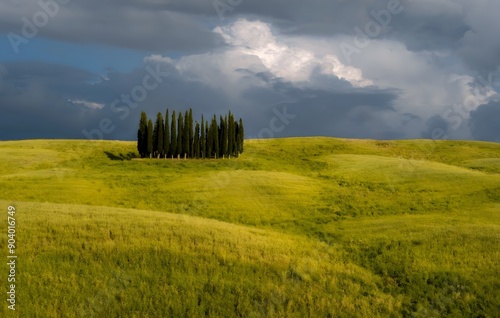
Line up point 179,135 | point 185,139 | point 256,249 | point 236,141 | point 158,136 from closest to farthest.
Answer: point 256,249 → point 158,136 → point 179,135 → point 185,139 → point 236,141

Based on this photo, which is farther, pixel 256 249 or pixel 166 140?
pixel 166 140

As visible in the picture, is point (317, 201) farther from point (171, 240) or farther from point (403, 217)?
point (171, 240)

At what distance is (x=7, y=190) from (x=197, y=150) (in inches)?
1516

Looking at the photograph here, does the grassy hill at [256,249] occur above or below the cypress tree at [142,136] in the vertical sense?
below

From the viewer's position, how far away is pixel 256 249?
85.5ft

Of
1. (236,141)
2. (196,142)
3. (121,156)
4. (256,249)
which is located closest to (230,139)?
(236,141)

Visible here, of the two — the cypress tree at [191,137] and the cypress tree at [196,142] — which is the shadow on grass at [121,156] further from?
the cypress tree at [196,142]

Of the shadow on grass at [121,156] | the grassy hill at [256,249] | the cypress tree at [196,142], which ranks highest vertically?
the cypress tree at [196,142]

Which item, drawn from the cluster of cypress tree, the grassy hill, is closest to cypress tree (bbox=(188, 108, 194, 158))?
the cluster of cypress tree

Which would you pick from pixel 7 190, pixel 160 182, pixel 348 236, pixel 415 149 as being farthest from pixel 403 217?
pixel 415 149

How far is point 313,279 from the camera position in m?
22.7

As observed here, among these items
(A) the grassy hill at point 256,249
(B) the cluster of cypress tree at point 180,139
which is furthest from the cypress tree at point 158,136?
(A) the grassy hill at point 256,249

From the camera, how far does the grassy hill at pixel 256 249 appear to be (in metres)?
20.1

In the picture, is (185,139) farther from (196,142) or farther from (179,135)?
(196,142)
